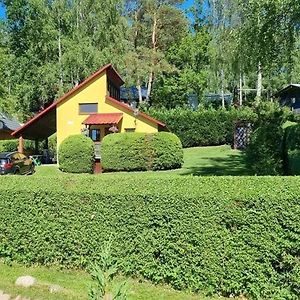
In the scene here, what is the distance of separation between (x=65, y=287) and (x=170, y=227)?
5.83ft

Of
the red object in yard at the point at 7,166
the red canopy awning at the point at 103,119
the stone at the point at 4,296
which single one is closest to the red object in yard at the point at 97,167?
the red canopy awning at the point at 103,119

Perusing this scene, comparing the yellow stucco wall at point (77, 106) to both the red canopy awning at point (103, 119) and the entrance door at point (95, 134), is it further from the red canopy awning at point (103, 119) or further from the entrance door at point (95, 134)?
the entrance door at point (95, 134)

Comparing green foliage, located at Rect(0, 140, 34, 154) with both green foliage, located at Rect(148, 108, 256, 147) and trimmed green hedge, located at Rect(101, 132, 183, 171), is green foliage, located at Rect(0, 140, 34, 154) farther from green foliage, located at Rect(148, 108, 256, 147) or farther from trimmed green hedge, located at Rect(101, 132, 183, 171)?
trimmed green hedge, located at Rect(101, 132, 183, 171)

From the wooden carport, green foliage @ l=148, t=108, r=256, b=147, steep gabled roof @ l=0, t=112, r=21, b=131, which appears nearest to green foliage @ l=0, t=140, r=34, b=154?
the wooden carport

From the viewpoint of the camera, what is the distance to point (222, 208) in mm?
5504

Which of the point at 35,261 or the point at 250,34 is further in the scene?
the point at 250,34

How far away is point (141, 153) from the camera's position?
64.1 feet

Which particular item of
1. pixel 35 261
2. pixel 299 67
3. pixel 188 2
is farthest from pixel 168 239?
pixel 188 2

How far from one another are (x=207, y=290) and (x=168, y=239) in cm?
90

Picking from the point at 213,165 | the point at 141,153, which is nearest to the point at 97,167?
the point at 141,153

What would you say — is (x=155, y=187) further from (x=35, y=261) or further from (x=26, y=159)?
(x=26, y=159)

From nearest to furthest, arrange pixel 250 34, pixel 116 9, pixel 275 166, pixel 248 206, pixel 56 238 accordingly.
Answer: pixel 248 206 → pixel 56 238 → pixel 250 34 → pixel 275 166 → pixel 116 9

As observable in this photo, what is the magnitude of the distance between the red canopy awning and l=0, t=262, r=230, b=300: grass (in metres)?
17.6

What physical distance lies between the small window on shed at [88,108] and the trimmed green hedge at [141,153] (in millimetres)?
6820
